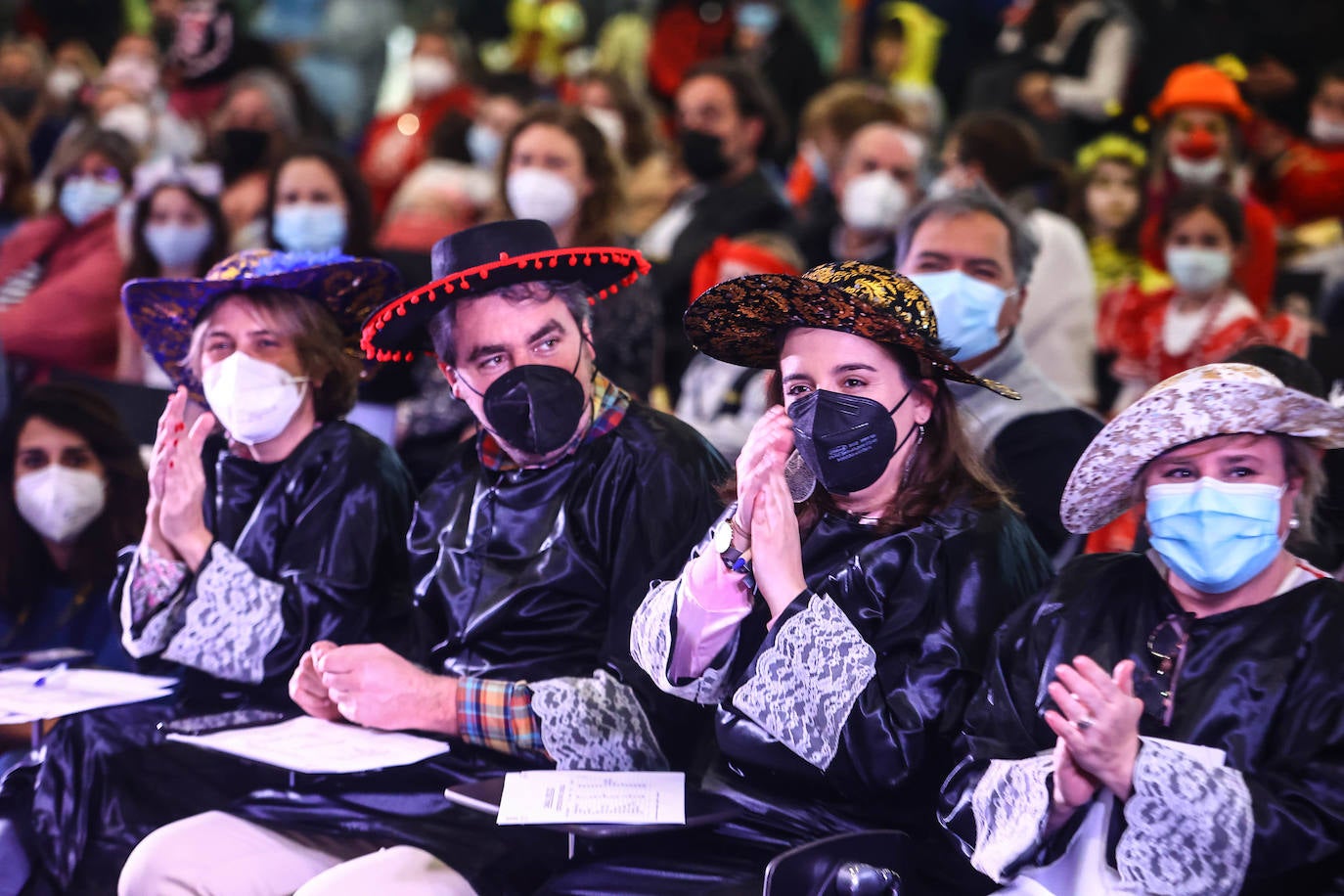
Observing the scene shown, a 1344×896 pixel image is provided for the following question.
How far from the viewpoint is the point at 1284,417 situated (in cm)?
240

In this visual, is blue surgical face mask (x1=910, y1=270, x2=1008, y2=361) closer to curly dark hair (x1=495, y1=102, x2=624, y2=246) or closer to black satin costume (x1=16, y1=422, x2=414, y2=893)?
black satin costume (x1=16, y1=422, x2=414, y2=893)

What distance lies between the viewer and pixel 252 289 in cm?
357

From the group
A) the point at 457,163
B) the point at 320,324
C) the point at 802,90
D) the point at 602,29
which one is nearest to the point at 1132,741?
the point at 320,324

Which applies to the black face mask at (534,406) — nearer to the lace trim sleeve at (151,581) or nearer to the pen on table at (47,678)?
the lace trim sleeve at (151,581)

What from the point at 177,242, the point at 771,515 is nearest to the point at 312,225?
the point at 177,242

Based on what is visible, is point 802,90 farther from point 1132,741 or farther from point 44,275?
point 1132,741

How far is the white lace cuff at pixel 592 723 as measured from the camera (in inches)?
116

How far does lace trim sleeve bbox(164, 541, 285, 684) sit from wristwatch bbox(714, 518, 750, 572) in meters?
1.14

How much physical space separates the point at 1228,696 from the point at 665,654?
37.9 inches

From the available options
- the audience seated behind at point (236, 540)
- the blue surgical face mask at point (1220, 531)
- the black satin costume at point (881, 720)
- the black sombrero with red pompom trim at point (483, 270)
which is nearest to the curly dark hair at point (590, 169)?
the audience seated behind at point (236, 540)

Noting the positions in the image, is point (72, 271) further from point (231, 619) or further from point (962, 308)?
point (962, 308)

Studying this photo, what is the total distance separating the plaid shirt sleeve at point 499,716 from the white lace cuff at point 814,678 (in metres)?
0.57

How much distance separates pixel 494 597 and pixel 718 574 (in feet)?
2.11

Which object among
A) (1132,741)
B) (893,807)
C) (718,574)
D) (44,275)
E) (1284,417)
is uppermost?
(44,275)
